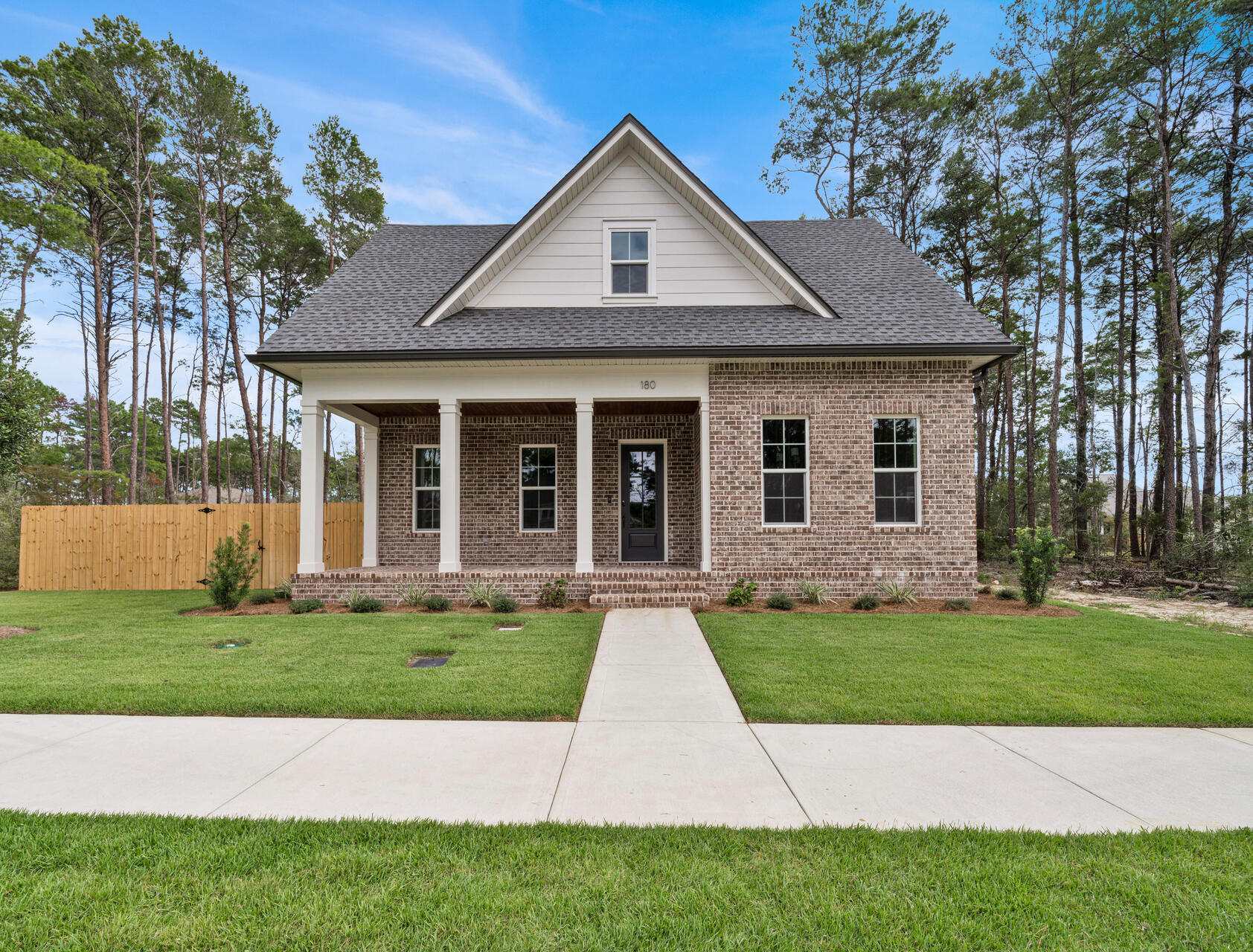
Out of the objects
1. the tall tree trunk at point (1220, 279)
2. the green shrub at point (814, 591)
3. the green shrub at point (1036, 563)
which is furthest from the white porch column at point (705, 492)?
the tall tree trunk at point (1220, 279)

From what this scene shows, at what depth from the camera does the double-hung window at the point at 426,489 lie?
12.3m

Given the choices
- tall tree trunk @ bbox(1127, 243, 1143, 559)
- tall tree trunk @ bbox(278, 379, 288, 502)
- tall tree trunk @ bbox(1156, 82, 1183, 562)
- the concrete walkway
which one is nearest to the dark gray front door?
the concrete walkway

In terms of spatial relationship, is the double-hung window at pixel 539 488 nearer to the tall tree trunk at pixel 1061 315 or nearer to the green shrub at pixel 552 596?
the green shrub at pixel 552 596

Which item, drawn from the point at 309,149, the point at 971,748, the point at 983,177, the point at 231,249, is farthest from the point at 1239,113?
the point at 231,249

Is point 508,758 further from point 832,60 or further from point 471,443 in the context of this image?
point 832,60

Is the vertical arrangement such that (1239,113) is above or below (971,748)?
above

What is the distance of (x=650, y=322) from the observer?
1043cm

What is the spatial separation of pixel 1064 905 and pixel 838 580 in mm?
7759

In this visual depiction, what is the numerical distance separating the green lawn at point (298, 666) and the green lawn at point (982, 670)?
1781mm

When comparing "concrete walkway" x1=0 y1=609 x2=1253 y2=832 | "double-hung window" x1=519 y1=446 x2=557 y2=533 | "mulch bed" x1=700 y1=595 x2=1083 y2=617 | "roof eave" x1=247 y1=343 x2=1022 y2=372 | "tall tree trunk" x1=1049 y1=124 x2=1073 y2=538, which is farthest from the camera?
"tall tree trunk" x1=1049 y1=124 x2=1073 y2=538

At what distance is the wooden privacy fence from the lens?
12.8 m

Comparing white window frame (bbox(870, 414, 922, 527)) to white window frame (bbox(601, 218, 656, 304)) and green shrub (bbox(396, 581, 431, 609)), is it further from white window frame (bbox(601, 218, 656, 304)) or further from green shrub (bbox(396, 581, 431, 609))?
green shrub (bbox(396, 581, 431, 609))

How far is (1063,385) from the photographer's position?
25312 millimetres

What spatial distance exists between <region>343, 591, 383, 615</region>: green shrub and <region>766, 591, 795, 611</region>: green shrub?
6.08m
